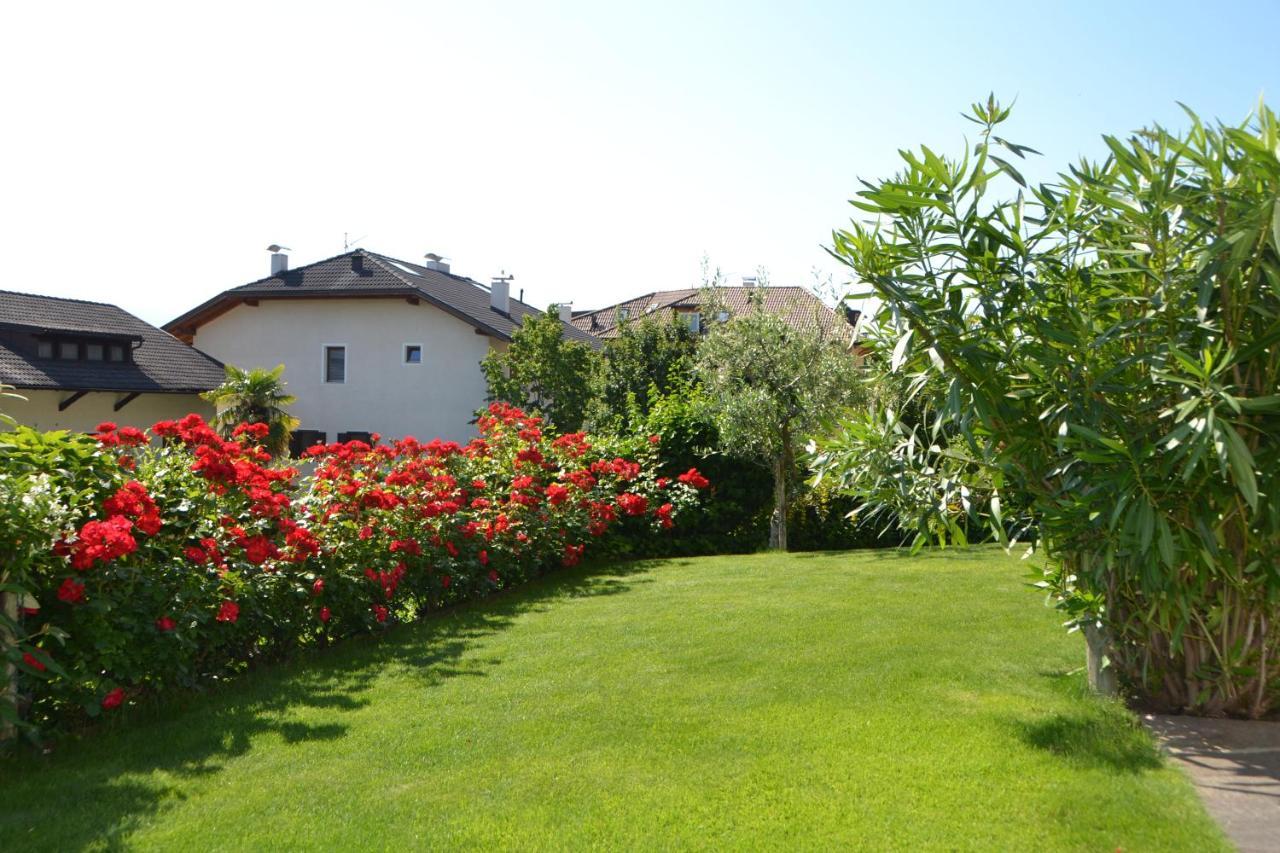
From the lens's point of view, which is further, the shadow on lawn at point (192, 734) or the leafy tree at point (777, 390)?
the leafy tree at point (777, 390)

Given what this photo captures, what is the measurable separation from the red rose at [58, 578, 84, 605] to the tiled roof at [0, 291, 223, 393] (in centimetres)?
2197

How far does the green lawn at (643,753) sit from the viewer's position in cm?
402

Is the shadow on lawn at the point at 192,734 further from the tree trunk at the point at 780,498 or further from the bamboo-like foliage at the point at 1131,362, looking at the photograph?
the tree trunk at the point at 780,498

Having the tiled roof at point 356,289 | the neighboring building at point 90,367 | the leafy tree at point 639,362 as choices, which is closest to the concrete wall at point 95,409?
the neighboring building at point 90,367

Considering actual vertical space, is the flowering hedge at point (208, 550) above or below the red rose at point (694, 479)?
below

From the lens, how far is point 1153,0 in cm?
621

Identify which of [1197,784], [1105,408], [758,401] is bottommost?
[1197,784]

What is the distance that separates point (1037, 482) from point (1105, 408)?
0.66 meters

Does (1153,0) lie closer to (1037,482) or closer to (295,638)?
(1037,482)

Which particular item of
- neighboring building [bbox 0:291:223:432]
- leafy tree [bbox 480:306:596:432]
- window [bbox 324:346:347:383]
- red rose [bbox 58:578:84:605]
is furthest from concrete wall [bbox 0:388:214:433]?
red rose [bbox 58:578:84:605]

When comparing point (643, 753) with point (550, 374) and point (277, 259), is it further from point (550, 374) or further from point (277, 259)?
point (277, 259)

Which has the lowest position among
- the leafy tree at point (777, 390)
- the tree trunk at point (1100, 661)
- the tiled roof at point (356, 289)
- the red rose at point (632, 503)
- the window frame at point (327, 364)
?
the tree trunk at point (1100, 661)

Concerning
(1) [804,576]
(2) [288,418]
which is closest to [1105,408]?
(1) [804,576]

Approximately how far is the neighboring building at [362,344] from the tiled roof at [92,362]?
1.39 metres
